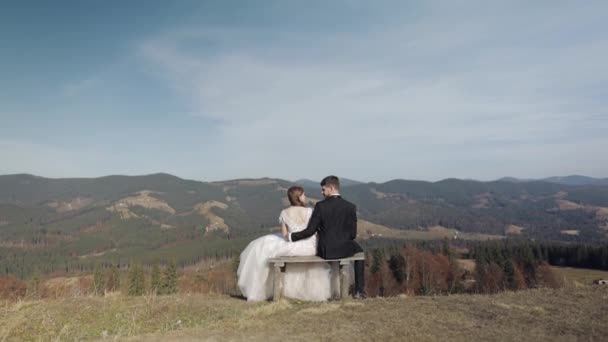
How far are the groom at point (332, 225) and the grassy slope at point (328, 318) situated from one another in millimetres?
1492

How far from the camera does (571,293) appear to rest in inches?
390

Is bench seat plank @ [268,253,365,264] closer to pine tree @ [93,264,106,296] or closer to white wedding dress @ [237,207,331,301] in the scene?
white wedding dress @ [237,207,331,301]

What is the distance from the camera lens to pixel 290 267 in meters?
10.8

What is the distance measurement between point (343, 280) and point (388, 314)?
8.12 ft

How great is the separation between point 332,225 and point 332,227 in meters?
0.05

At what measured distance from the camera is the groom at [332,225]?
1029 cm

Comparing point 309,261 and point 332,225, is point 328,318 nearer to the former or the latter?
point 309,261

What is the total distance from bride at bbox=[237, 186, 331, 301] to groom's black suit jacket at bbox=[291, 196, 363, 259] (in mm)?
515

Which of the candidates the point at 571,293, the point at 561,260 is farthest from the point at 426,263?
the point at 571,293

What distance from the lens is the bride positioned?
10.6 m

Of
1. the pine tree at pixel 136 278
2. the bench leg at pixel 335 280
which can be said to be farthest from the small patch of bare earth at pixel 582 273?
the bench leg at pixel 335 280

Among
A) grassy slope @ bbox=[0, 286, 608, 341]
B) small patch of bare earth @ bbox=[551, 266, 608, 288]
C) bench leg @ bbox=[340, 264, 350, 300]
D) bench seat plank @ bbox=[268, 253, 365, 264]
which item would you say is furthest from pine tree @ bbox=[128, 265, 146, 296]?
small patch of bare earth @ bbox=[551, 266, 608, 288]

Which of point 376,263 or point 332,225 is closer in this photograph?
point 332,225

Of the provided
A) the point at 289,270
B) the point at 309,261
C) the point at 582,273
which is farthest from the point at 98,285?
the point at 582,273
